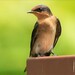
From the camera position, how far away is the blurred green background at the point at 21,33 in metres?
1.72

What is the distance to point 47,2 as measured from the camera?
177cm

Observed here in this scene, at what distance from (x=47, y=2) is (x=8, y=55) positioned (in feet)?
1.16

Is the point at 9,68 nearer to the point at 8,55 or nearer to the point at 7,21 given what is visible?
the point at 8,55

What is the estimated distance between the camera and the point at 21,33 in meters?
1.74

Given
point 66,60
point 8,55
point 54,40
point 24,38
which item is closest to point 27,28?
point 24,38

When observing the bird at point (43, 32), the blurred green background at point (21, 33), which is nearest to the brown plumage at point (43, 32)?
the bird at point (43, 32)

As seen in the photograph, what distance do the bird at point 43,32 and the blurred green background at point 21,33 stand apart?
33 cm

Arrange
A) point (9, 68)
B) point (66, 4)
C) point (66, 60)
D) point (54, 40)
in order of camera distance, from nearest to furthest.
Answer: point (66, 60), point (54, 40), point (9, 68), point (66, 4)

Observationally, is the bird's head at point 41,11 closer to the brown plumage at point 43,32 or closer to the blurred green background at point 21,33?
the brown plumage at point 43,32

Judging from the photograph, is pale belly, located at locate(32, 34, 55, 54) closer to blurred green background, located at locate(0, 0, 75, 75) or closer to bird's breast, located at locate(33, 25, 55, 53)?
bird's breast, located at locate(33, 25, 55, 53)

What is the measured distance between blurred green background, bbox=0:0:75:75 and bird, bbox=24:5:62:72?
33 cm

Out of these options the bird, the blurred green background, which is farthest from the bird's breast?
the blurred green background

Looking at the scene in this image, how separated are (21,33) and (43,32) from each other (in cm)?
40

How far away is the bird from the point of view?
135 centimetres
